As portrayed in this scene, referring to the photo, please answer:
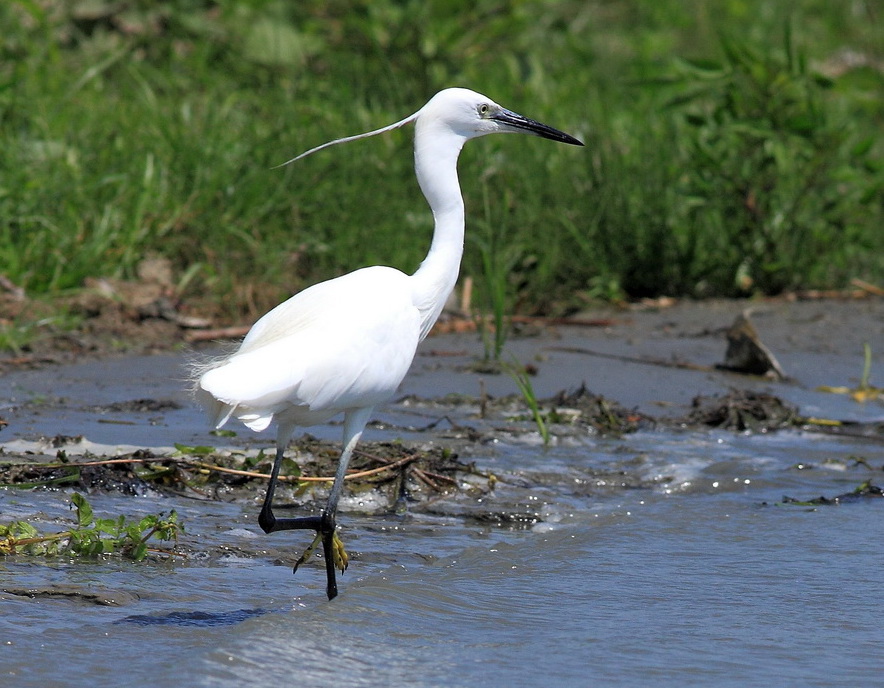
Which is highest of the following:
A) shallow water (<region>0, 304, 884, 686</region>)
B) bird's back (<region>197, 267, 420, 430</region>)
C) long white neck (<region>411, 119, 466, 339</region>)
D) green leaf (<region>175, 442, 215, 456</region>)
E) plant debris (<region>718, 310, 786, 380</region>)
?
long white neck (<region>411, 119, 466, 339</region>)

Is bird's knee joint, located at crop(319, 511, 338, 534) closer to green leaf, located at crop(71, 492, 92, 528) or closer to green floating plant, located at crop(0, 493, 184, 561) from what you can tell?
green floating plant, located at crop(0, 493, 184, 561)

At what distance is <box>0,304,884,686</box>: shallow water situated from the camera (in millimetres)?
3135

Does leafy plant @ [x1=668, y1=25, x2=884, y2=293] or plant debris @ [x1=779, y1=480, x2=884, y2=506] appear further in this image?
leafy plant @ [x1=668, y1=25, x2=884, y2=293]

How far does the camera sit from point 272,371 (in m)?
3.33

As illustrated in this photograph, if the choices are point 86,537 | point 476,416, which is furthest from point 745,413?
point 86,537

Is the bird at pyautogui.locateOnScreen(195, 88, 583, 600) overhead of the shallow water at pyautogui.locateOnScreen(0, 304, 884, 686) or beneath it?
overhead

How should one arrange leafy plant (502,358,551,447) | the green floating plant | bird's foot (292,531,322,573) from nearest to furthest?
the green floating plant → bird's foot (292,531,322,573) → leafy plant (502,358,551,447)

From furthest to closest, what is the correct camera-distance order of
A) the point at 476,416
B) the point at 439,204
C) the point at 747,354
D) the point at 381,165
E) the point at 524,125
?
the point at 381,165, the point at 747,354, the point at 476,416, the point at 524,125, the point at 439,204

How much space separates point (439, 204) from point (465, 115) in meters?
0.29

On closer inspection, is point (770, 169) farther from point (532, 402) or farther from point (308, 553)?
point (308, 553)

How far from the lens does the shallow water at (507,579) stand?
3.13 meters

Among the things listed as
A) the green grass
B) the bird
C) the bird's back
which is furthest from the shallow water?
the green grass

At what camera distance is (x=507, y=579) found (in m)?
3.91

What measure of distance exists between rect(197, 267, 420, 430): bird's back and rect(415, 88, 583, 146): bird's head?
1.61ft
